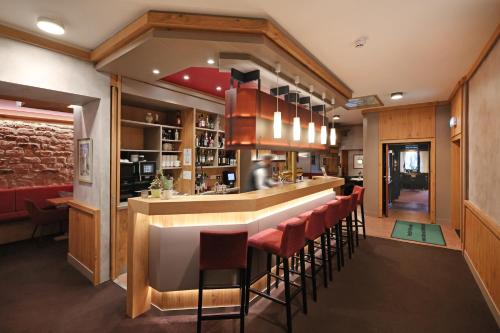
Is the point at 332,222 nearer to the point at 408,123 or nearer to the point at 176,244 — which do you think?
the point at 176,244

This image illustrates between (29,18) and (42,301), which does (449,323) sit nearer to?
(42,301)

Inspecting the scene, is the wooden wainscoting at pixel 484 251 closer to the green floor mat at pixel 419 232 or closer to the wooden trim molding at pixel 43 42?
the green floor mat at pixel 419 232

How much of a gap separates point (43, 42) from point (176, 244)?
265cm

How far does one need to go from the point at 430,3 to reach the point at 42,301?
4.85m

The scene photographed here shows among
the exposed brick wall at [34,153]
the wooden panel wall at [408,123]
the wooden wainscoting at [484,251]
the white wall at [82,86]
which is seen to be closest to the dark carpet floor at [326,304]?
the wooden wainscoting at [484,251]

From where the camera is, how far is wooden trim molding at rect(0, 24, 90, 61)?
2576 millimetres

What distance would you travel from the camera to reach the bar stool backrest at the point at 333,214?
3343 mm

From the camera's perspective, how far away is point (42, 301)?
2.83 metres

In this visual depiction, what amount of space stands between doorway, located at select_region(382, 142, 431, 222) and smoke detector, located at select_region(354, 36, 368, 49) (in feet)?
14.3

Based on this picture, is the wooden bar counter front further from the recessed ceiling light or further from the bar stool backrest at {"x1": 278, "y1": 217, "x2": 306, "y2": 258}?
the recessed ceiling light

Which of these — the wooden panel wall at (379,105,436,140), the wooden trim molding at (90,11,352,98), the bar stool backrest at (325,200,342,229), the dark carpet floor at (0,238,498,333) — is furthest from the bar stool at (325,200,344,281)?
the wooden panel wall at (379,105,436,140)

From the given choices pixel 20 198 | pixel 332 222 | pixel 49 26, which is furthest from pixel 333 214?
pixel 20 198

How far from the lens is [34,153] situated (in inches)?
208

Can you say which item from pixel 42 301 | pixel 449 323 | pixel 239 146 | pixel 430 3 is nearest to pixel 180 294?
pixel 42 301
